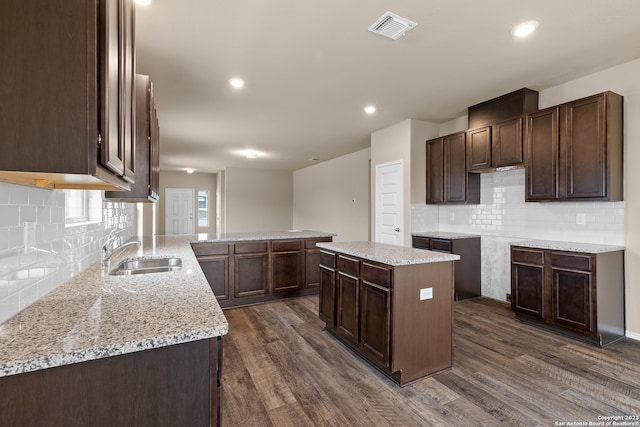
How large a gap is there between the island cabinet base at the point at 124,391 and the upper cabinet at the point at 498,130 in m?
3.88

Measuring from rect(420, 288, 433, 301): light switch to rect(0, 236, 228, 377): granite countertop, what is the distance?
1543 mm

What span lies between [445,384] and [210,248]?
296cm

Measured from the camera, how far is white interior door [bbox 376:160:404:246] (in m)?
4.90

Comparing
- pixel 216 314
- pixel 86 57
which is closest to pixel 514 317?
pixel 216 314

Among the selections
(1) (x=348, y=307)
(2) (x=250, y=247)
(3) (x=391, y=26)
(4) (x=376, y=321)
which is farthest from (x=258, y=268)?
(3) (x=391, y=26)

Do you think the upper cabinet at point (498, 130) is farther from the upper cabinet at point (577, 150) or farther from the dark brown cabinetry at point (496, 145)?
the upper cabinet at point (577, 150)

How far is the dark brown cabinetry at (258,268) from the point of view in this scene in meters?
4.00

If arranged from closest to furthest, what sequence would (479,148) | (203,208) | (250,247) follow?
(479,148) < (250,247) < (203,208)

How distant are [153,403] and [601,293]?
12.0 feet

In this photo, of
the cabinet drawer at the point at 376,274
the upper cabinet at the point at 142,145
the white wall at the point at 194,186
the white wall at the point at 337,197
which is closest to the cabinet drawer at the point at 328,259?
the cabinet drawer at the point at 376,274

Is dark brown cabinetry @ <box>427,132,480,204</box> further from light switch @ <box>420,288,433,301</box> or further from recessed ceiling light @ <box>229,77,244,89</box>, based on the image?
recessed ceiling light @ <box>229,77,244,89</box>

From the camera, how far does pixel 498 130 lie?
385 centimetres

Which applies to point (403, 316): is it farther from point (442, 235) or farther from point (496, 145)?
point (496, 145)

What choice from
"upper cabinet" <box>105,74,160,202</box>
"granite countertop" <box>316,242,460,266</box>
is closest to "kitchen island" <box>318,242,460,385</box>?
"granite countertop" <box>316,242,460,266</box>
